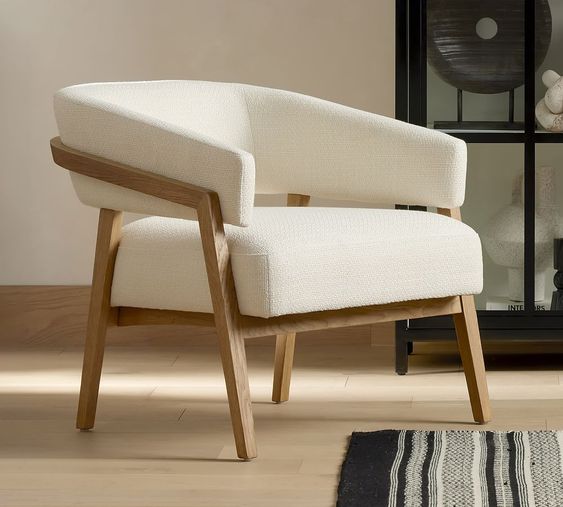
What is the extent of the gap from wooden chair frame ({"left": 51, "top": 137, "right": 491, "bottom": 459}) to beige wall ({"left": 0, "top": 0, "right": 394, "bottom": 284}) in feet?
3.14

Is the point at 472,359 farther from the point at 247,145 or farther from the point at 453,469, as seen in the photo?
the point at 247,145

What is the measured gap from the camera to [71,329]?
3.13 m

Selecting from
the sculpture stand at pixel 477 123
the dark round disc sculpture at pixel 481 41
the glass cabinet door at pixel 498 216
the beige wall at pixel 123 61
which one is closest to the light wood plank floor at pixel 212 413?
the glass cabinet door at pixel 498 216

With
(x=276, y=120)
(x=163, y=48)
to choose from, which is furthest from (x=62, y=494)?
(x=163, y=48)

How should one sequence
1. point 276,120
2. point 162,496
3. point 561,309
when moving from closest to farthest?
1. point 162,496
2. point 276,120
3. point 561,309

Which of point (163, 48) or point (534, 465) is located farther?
point (163, 48)

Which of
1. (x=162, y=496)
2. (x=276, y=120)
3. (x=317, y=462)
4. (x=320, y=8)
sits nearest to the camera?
(x=162, y=496)

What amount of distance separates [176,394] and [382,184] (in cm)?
67

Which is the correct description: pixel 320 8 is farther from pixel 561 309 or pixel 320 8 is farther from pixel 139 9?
pixel 561 309

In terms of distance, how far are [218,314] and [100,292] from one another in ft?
1.06

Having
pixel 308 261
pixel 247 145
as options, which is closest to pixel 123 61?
pixel 247 145

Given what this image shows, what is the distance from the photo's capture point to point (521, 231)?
2688 millimetres

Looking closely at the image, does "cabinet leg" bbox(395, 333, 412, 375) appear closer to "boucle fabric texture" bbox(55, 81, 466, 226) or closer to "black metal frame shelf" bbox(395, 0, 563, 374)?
"black metal frame shelf" bbox(395, 0, 563, 374)

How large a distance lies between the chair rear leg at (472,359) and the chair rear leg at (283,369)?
39 cm
